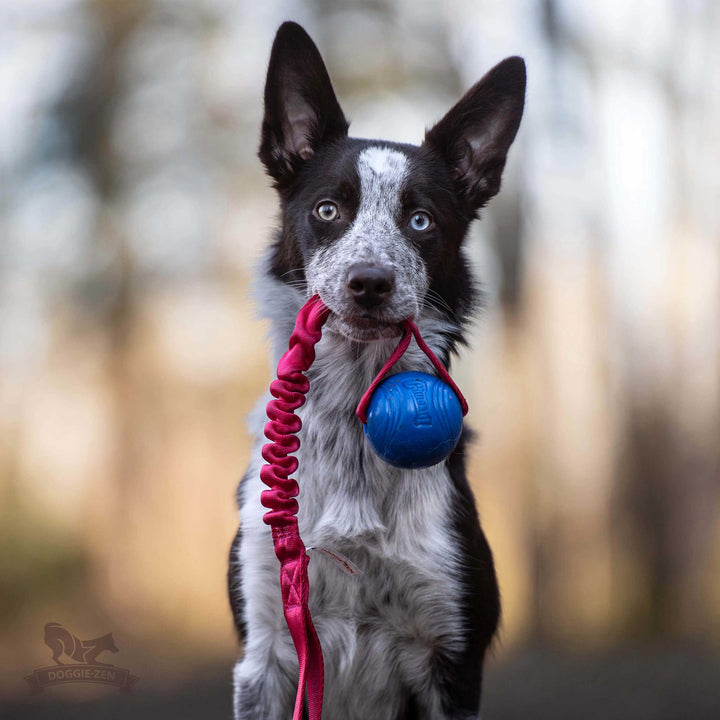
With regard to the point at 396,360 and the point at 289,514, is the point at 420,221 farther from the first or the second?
the point at 289,514

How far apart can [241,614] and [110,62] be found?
4914mm

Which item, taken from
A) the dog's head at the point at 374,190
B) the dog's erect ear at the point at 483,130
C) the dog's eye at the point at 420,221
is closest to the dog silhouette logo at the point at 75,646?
the dog's head at the point at 374,190

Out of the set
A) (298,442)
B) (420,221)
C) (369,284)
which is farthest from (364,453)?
(420,221)

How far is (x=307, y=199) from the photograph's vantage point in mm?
2463

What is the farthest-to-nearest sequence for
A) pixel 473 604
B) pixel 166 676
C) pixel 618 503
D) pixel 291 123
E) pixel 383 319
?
1. pixel 618 503
2. pixel 166 676
3. pixel 291 123
4. pixel 473 604
5. pixel 383 319

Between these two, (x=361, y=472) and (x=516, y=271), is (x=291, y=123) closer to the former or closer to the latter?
(x=361, y=472)

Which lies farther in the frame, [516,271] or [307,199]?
[516,271]

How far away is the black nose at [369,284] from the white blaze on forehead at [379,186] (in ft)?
0.96

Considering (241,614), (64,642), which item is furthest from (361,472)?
(64,642)

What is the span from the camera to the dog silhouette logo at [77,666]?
356 cm

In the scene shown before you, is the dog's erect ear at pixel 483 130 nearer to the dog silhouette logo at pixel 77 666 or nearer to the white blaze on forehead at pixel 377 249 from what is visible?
the white blaze on forehead at pixel 377 249

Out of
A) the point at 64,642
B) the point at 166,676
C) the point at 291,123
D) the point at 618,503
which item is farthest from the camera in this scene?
the point at 618,503

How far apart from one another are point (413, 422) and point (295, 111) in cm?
118

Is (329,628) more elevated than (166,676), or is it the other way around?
(329,628)
